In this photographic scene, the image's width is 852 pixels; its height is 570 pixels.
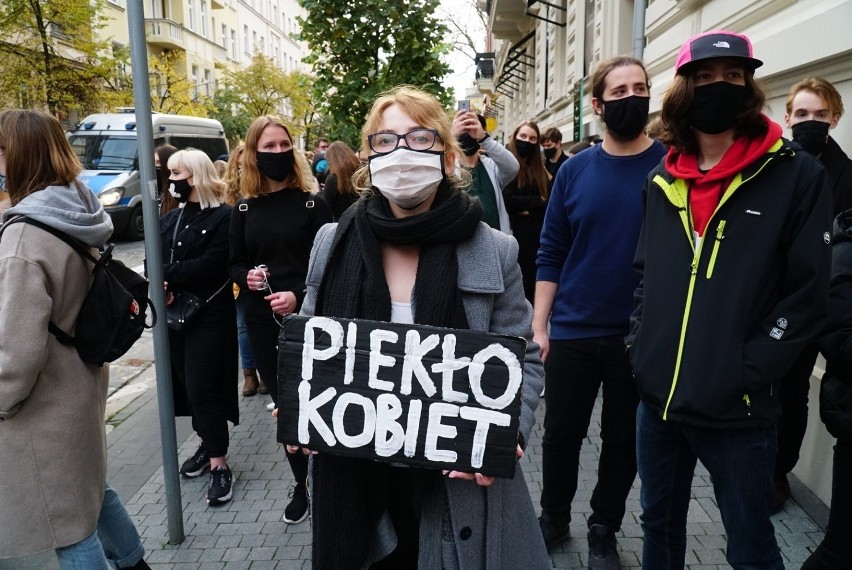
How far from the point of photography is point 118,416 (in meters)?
5.61

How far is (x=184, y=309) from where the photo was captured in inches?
160

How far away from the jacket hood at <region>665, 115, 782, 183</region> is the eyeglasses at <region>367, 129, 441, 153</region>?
87cm

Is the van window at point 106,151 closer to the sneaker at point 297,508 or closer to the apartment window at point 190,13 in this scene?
the sneaker at point 297,508

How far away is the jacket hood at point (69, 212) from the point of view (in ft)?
8.04

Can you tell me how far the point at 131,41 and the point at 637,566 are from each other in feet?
10.9

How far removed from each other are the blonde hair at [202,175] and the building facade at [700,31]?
3.06 meters

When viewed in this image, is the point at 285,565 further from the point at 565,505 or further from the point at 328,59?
the point at 328,59

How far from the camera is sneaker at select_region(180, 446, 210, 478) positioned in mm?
4402

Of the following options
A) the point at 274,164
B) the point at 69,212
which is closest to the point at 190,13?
the point at 274,164

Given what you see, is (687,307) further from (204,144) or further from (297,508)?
(204,144)

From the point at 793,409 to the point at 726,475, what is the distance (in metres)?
1.71

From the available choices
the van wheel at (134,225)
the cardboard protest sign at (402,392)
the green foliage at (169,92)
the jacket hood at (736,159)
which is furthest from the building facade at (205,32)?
the cardboard protest sign at (402,392)

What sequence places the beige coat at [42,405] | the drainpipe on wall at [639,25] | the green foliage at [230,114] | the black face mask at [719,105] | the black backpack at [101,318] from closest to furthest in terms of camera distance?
the black face mask at [719,105] < the beige coat at [42,405] < the black backpack at [101,318] < the drainpipe on wall at [639,25] < the green foliage at [230,114]

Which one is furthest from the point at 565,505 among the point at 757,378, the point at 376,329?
the point at 376,329
